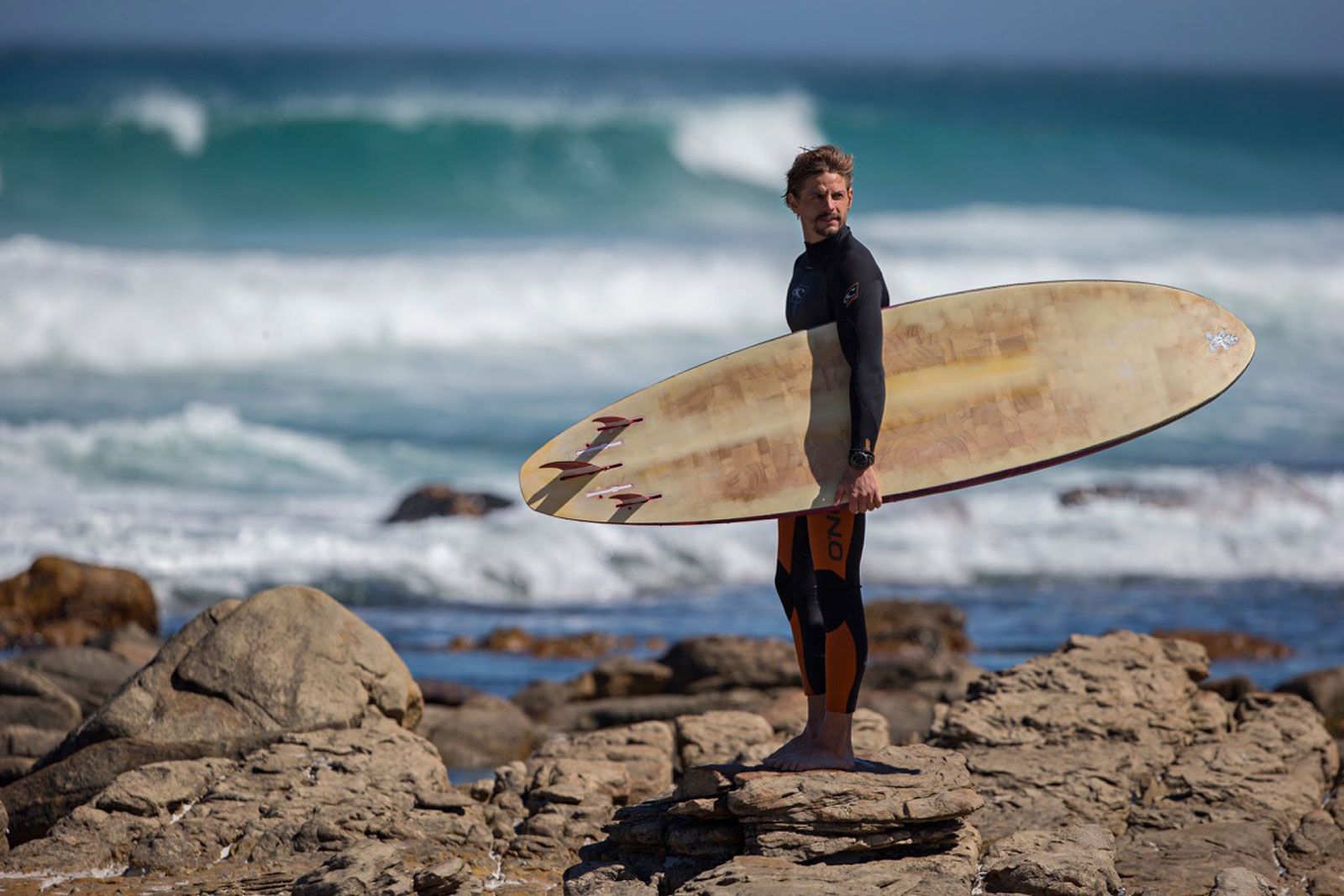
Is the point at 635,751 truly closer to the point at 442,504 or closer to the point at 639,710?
the point at 639,710

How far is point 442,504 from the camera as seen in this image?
12.7m

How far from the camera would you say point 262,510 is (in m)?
13.4

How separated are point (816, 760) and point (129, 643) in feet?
17.2

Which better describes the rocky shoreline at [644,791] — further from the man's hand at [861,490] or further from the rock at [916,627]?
the rock at [916,627]

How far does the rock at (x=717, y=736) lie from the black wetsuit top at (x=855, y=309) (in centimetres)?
205

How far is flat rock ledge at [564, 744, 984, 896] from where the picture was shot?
433 cm

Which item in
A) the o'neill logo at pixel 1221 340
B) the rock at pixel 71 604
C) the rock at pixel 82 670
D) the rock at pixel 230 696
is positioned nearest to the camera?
the o'neill logo at pixel 1221 340

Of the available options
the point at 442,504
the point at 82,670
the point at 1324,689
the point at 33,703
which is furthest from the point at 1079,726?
the point at 442,504

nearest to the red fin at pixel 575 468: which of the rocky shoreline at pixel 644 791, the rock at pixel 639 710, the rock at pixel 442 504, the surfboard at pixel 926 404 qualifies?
the surfboard at pixel 926 404

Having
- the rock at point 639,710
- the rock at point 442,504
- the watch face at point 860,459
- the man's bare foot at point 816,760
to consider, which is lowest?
the rock at point 639,710

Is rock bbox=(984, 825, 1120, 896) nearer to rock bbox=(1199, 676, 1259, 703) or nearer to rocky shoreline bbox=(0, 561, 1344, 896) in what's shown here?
rocky shoreline bbox=(0, 561, 1344, 896)

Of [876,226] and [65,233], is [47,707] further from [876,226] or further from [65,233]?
[876,226]

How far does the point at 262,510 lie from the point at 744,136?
22.4 m

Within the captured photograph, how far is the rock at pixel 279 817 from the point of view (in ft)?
16.5
